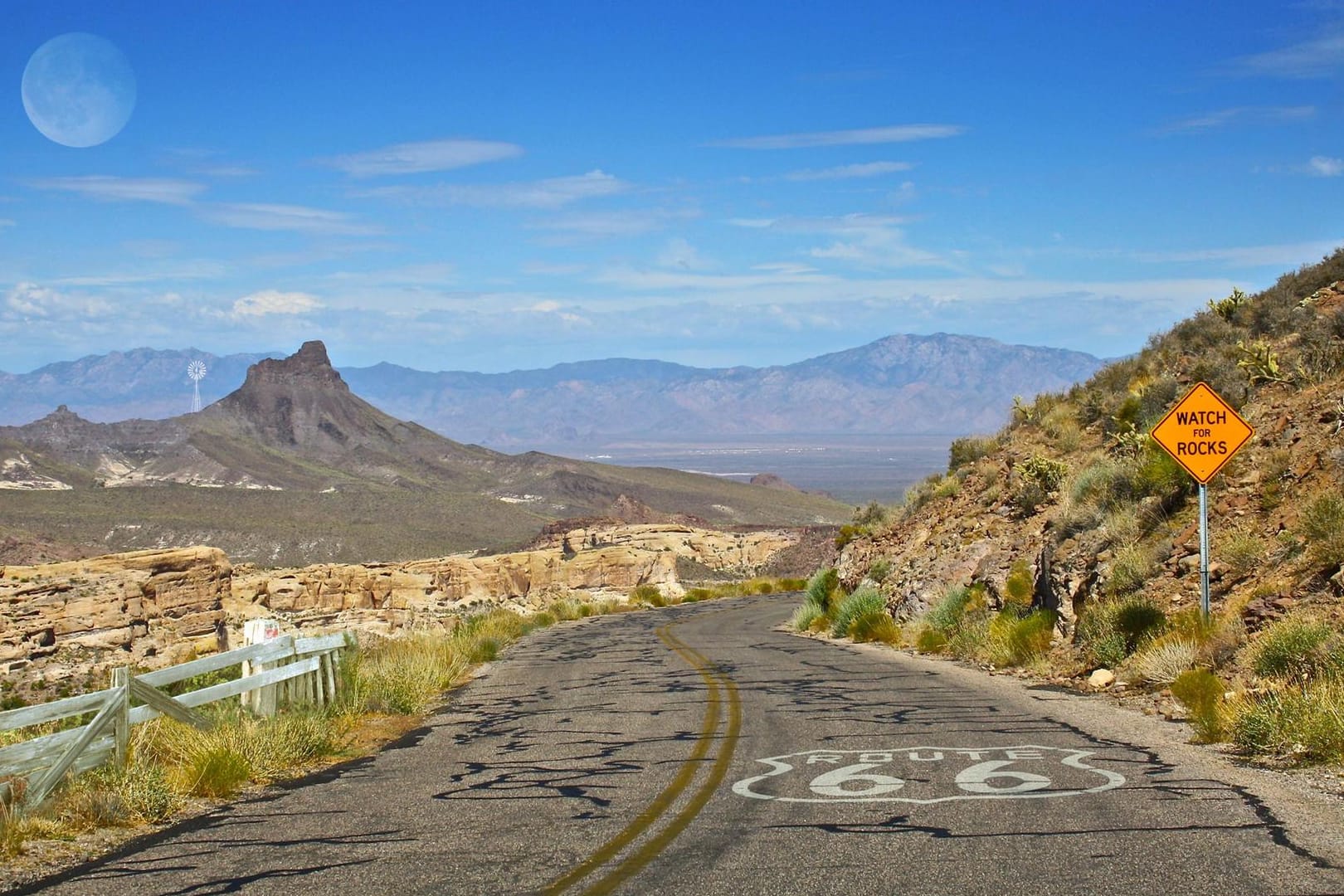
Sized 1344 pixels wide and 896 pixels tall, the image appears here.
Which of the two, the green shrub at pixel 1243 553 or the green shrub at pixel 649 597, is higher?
the green shrub at pixel 1243 553

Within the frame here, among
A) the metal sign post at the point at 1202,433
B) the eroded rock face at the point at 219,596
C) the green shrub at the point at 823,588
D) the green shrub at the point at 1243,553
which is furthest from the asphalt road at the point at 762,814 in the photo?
the green shrub at the point at 823,588

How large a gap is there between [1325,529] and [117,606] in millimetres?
27019

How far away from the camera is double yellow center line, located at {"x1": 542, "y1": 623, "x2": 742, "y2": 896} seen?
727 centimetres

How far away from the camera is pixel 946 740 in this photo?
39.9 feet

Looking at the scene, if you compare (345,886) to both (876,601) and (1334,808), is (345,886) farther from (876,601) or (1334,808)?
(876,601)

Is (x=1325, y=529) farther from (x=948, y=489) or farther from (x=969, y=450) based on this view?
(x=969, y=450)

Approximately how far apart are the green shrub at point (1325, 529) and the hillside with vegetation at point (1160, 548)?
0.08ft

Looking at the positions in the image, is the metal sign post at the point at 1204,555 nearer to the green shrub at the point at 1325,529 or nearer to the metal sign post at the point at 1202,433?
the metal sign post at the point at 1202,433

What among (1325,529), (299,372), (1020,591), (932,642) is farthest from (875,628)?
(299,372)

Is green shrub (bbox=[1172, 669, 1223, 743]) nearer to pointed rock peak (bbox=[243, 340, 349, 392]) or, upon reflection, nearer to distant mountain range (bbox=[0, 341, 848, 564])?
distant mountain range (bbox=[0, 341, 848, 564])

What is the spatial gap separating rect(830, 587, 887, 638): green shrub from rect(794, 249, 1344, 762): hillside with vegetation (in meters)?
0.06

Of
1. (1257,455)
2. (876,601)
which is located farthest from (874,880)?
(876,601)

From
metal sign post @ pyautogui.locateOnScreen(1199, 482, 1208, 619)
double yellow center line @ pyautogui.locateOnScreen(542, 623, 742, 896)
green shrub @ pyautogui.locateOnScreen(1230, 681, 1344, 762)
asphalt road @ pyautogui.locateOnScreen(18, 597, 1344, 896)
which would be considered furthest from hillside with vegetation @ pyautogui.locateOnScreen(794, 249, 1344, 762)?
double yellow center line @ pyautogui.locateOnScreen(542, 623, 742, 896)

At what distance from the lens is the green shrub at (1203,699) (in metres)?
11.8
